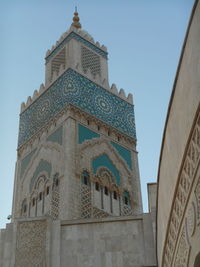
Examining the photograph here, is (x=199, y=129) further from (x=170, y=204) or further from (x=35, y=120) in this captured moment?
(x=35, y=120)

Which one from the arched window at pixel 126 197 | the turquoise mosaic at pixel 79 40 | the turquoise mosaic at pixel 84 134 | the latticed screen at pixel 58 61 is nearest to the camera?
the arched window at pixel 126 197

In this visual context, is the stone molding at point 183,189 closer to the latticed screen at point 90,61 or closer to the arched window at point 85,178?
the arched window at point 85,178

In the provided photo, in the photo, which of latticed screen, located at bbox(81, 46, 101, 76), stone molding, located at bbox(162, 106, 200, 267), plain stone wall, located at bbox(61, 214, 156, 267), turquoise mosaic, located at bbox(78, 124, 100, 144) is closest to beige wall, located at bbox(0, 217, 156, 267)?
plain stone wall, located at bbox(61, 214, 156, 267)

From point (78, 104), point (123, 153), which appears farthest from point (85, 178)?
point (78, 104)

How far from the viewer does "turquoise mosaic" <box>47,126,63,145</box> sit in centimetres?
1426

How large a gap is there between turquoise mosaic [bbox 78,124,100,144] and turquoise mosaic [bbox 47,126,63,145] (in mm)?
482

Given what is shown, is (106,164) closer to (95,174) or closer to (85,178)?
(95,174)

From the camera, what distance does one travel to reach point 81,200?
12828 millimetres

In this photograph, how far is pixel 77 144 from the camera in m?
14.0

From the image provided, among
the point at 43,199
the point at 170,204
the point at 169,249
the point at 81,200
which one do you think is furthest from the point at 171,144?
the point at 43,199

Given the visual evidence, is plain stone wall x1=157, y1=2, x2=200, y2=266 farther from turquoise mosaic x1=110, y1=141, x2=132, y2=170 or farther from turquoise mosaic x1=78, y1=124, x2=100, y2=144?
turquoise mosaic x1=110, y1=141, x2=132, y2=170

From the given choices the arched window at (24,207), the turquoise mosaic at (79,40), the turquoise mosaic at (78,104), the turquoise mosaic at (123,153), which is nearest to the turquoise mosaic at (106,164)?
the turquoise mosaic at (123,153)

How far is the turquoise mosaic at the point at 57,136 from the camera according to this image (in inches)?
561

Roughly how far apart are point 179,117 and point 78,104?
35.2ft
